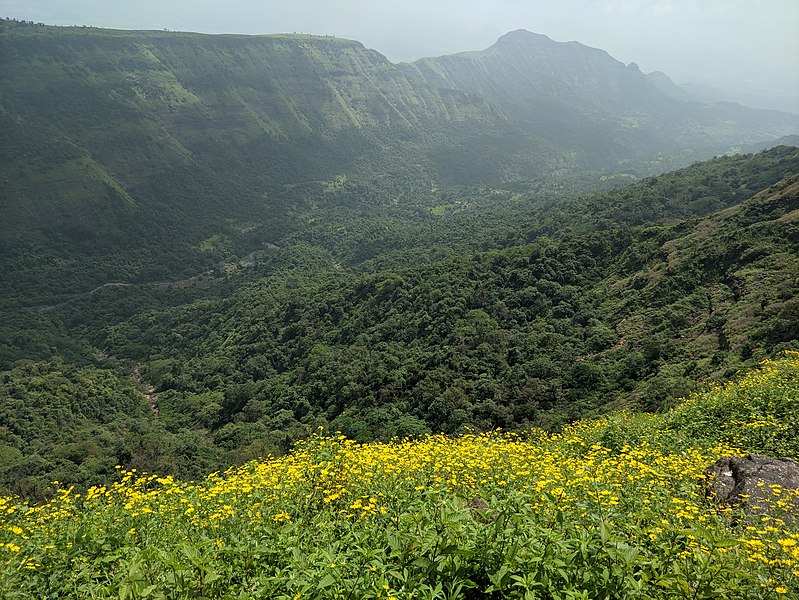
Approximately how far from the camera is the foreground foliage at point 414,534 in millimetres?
4219

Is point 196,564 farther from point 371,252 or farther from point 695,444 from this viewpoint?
point 371,252

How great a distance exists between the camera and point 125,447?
43.4 metres

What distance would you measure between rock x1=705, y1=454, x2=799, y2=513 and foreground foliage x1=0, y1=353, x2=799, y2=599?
191mm

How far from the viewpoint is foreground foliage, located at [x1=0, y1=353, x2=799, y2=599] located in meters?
4.22

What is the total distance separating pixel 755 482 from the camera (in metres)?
8.08

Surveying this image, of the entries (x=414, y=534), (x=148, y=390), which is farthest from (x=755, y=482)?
(x=148, y=390)

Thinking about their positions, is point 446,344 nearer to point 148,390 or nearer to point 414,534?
point 414,534

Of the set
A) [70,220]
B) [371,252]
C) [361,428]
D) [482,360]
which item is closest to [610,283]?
[482,360]

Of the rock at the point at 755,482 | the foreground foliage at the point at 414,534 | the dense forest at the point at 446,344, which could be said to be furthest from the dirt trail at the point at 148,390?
the rock at the point at 755,482

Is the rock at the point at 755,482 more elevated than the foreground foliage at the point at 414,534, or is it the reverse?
the foreground foliage at the point at 414,534

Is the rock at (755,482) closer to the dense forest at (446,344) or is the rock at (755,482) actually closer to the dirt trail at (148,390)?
the dense forest at (446,344)

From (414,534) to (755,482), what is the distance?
732 centimetres

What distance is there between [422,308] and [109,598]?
6101 cm

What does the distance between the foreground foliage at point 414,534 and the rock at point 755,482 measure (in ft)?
0.63
